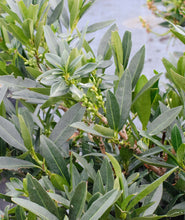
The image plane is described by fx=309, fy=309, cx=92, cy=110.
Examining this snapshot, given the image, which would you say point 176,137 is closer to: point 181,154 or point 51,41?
point 181,154

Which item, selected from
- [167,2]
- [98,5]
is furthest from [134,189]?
[98,5]

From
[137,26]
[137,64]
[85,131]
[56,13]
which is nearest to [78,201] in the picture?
[85,131]

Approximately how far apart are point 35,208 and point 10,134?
0.53 ft

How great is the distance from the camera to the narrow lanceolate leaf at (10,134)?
469 mm

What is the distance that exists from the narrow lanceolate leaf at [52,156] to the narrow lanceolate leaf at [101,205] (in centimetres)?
12

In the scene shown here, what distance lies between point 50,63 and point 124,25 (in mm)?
2866

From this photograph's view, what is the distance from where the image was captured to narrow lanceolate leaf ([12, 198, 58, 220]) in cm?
33

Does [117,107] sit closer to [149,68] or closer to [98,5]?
[149,68]

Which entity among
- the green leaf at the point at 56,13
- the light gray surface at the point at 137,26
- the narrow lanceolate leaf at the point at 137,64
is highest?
the green leaf at the point at 56,13

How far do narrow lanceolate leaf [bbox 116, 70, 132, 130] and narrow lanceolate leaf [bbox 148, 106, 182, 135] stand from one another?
44 mm

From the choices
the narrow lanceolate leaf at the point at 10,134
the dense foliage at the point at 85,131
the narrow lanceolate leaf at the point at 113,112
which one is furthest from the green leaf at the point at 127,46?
the narrow lanceolate leaf at the point at 10,134

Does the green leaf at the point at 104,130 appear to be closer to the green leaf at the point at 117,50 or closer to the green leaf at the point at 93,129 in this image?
the green leaf at the point at 93,129

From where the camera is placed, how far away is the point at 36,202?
369mm

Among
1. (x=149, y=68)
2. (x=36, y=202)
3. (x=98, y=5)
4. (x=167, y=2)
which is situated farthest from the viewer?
(x=98, y=5)
